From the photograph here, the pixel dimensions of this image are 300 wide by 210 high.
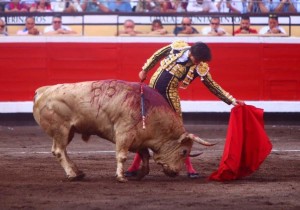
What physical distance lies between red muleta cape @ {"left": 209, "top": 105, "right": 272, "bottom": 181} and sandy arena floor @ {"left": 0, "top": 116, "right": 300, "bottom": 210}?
0.38 ft

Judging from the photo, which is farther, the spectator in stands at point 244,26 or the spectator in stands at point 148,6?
the spectator in stands at point 148,6

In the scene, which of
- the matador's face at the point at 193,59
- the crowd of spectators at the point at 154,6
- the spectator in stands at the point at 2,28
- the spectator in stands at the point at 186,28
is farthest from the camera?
the crowd of spectators at the point at 154,6

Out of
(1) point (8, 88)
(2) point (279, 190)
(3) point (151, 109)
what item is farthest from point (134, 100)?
(1) point (8, 88)

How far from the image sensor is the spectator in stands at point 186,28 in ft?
44.3

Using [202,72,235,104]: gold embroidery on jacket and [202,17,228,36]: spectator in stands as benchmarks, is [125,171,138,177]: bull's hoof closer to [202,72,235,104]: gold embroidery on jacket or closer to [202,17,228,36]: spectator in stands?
[202,72,235,104]: gold embroidery on jacket

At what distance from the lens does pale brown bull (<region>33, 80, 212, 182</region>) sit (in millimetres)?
7812

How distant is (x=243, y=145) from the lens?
844cm

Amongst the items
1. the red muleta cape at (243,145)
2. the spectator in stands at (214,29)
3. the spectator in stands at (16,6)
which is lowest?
the red muleta cape at (243,145)

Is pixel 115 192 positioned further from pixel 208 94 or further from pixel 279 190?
pixel 208 94

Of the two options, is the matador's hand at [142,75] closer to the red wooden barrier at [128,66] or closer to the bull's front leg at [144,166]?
the bull's front leg at [144,166]

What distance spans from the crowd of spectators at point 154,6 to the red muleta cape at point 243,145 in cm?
553

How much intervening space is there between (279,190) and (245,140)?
41.2 inches

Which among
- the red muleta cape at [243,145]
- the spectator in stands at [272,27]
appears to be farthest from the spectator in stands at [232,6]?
the red muleta cape at [243,145]

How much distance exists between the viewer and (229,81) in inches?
550
